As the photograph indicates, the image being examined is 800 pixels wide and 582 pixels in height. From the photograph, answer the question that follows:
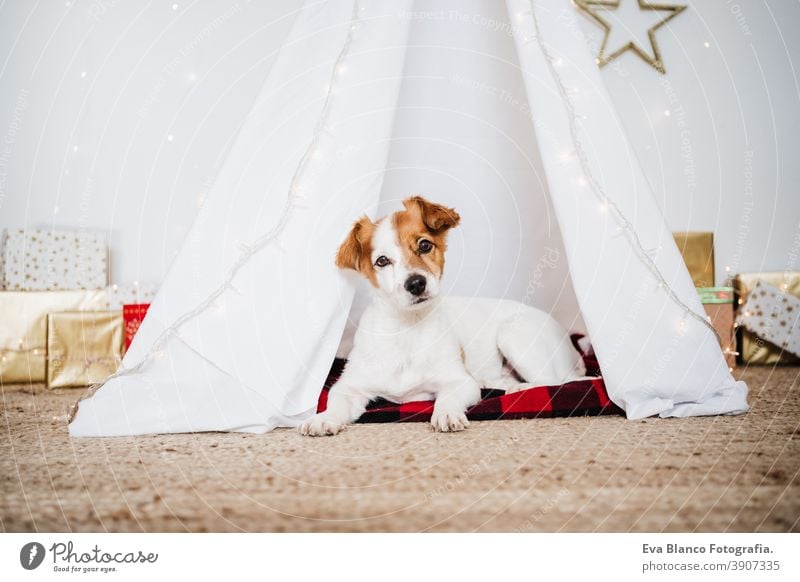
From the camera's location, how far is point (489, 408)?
6.79 ft

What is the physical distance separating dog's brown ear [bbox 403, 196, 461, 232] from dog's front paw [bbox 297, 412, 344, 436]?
98 centimetres

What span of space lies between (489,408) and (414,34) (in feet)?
8.03

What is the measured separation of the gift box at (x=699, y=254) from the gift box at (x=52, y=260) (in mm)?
4326

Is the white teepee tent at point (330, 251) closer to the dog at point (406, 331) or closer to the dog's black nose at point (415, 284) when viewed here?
the dog at point (406, 331)

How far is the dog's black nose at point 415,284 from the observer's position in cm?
200

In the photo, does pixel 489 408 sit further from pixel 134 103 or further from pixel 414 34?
pixel 134 103

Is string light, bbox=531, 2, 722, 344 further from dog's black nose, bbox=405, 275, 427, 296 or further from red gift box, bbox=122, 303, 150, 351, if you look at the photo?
red gift box, bbox=122, 303, 150, 351

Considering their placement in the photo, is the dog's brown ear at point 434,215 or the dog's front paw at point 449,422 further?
the dog's brown ear at point 434,215

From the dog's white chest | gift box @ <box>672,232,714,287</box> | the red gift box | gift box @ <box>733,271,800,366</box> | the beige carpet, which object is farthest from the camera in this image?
gift box @ <box>672,232,714,287</box>

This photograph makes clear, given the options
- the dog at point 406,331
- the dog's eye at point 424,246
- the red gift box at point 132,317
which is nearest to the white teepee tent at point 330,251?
the dog at point 406,331

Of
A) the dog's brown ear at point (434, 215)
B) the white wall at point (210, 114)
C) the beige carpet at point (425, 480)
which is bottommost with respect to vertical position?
the beige carpet at point (425, 480)

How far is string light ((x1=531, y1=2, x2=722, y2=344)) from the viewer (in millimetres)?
1960

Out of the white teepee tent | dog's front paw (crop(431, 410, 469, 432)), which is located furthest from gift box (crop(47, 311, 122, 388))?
dog's front paw (crop(431, 410, 469, 432))

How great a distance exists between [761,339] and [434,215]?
9.27 feet
